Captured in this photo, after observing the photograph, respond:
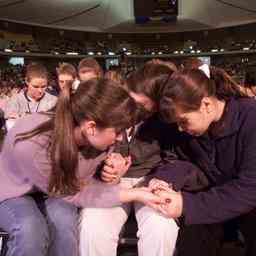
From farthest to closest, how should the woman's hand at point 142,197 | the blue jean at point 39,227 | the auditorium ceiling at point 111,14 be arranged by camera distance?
the auditorium ceiling at point 111,14
the woman's hand at point 142,197
the blue jean at point 39,227

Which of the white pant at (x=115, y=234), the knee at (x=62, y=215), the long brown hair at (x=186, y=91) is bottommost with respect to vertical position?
the white pant at (x=115, y=234)

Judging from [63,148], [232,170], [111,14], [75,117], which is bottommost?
[232,170]

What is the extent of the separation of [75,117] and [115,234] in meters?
0.60

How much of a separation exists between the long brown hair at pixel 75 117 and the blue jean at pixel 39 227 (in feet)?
0.47

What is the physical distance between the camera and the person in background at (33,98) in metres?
4.91

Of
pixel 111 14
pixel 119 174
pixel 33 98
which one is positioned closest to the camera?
pixel 119 174

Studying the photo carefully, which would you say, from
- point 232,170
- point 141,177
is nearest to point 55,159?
point 141,177

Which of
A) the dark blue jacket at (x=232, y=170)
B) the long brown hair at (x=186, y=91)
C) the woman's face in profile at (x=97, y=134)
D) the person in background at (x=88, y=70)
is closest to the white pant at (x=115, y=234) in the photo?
the dark blue jacket at (x=232, y=170)

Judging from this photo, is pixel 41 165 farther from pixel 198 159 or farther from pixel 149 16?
pixel 149 16

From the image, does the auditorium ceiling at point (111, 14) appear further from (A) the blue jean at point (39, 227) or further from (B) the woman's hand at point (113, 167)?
(A) the blue jean at point (39, 227)

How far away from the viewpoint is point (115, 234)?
2033 millimetres

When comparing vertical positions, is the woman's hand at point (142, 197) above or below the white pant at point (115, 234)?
above

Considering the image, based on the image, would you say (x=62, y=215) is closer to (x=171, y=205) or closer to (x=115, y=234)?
(x=115, y=234)

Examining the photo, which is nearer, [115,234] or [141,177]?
[115,234]
